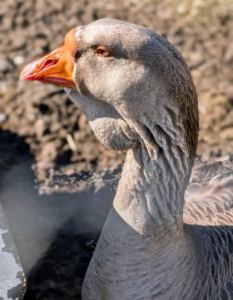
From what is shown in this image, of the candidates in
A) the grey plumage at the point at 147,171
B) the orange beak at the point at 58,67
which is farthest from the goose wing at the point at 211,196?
the orange beak at the point at 58,67

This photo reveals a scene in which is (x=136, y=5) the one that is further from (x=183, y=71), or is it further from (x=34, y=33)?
(x=183, y=71)

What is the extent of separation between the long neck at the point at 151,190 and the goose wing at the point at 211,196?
1.56 ft

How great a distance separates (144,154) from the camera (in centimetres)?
266

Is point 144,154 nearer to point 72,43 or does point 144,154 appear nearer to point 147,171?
point 147,171

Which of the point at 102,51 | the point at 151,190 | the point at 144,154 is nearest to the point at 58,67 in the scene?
the point at 102,51

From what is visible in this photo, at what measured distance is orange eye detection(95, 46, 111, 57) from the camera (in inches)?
94.1

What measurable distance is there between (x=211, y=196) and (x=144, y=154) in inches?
37.9

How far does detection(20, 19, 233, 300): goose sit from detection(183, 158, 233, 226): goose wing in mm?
41

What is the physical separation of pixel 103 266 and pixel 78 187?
1.48 meters

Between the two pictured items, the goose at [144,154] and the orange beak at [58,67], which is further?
the orange beak at [58,67]

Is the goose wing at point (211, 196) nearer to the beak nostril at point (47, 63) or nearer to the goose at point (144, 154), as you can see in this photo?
the goose at point (144, 154)

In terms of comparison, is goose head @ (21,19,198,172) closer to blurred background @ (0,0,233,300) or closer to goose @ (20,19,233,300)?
goose @ (20,19,233,300)

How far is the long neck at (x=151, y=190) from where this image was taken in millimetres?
2674

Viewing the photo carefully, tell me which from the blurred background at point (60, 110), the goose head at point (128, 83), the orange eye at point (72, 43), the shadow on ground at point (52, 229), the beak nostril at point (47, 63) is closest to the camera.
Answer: the goose head at point (128, 83)
